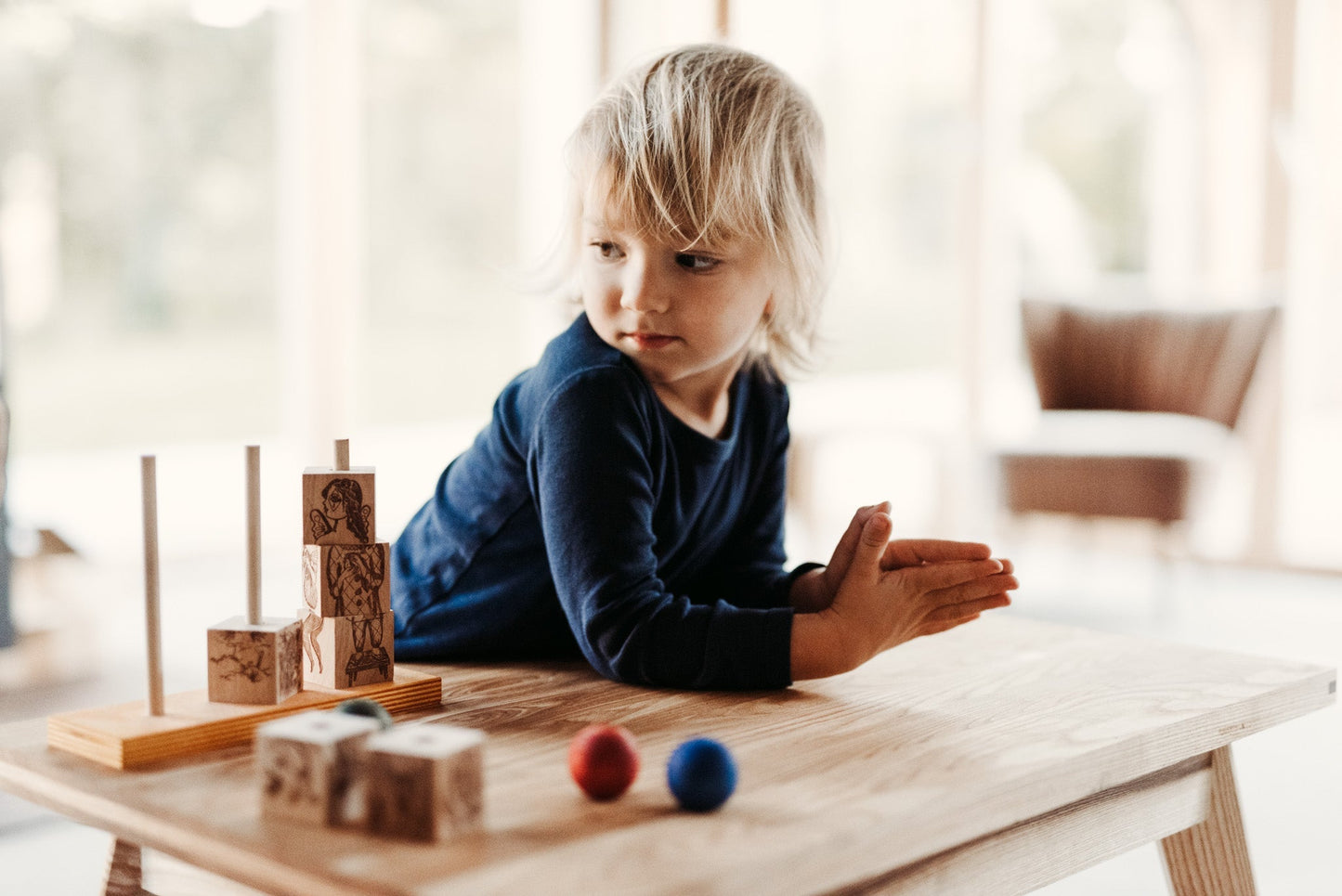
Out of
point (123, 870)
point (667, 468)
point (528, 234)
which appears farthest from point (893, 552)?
point (528, 234)

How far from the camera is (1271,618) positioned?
284 centimetres

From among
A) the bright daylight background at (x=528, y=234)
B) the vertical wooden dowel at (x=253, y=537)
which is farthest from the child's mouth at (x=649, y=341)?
the bright daylight background at (x=528, y=234)

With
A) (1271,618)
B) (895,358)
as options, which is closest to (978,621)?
(1271,618)

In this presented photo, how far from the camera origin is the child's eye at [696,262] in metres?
0.93

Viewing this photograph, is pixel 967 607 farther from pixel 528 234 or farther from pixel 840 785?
pixel 528 234

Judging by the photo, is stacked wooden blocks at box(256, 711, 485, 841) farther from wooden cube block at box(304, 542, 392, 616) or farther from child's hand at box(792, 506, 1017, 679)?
child's hand at box(792, 506, 1017, 679)

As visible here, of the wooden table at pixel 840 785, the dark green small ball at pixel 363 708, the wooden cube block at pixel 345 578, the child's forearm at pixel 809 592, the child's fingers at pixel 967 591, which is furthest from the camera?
the child's forearm at pixel 809 592

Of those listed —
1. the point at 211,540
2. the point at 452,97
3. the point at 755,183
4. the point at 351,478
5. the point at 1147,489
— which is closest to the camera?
the point at 351,478

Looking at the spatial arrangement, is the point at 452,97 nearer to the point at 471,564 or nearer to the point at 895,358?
the point at 895,358

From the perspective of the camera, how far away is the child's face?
92cm

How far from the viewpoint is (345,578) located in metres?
0.79

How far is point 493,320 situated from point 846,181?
3.91 ft

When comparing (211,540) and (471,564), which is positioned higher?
(471,564)

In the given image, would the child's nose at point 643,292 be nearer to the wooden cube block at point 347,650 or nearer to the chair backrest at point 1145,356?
the wooden cube block at point 347,650
